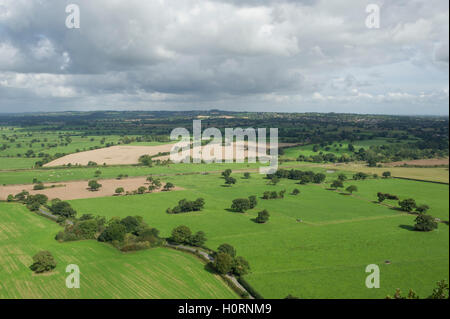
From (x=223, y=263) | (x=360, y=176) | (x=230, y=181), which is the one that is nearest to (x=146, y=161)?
(x=230, y=181)

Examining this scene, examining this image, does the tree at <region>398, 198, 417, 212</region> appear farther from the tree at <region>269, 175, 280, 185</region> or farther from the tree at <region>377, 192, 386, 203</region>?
the tree at <region>269, 175, 280, 185</region>

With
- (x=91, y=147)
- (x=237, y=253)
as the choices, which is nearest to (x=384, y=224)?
(x=237, y=253)

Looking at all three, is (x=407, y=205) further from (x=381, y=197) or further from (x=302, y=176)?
(x=302, y=176)

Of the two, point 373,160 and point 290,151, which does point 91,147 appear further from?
point 373,160

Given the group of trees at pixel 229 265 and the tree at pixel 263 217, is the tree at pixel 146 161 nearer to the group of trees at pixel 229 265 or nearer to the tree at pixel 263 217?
the tree at pixel 263 217

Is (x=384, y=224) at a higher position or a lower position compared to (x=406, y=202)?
lower
